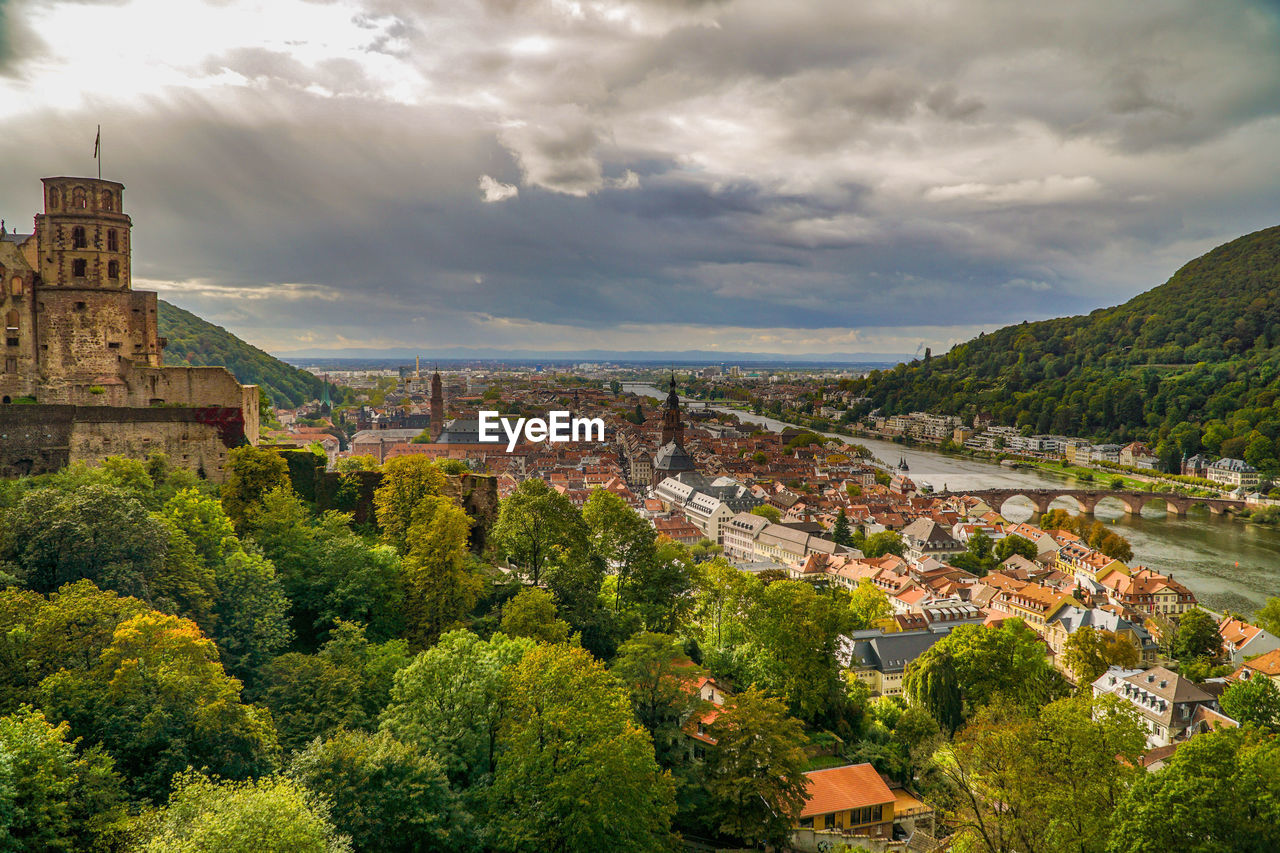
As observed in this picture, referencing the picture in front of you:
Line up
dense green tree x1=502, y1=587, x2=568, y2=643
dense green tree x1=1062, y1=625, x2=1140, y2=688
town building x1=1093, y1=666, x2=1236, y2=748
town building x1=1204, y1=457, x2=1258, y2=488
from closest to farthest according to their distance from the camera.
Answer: dense green tree x1=502, y1=587, x2=568, y2=643 → town building x1=1093, y1=666, x2=1236, y2=748 → dense green tree x1=1062, y1=625, x2=1140, y2=688 → town building x1=1204, y1=457, x2=1258, y2=488

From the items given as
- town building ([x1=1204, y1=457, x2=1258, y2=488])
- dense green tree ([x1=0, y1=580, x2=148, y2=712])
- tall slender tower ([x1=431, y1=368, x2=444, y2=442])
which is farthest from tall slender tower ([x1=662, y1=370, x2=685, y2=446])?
dense green tree ([x1=0, y1=580, x2=148, y2=712])

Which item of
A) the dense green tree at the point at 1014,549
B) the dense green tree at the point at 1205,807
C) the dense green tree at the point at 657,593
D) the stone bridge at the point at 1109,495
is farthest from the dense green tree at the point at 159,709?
the stone bridge at the point at 1109,495

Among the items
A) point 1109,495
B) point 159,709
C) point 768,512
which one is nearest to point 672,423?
point 768,512

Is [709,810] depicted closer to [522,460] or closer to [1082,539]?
[1082,539]

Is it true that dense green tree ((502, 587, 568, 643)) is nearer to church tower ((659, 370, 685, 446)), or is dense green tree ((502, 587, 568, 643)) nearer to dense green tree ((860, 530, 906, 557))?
dense green tree ((860, 530, 906, 557))

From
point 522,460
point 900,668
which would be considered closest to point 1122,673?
point 900,668

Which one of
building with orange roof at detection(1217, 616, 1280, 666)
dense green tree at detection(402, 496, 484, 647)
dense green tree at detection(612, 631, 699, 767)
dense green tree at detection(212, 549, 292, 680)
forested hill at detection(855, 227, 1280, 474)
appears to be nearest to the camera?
dense green tree at detection(212, 549, 292, 680)
